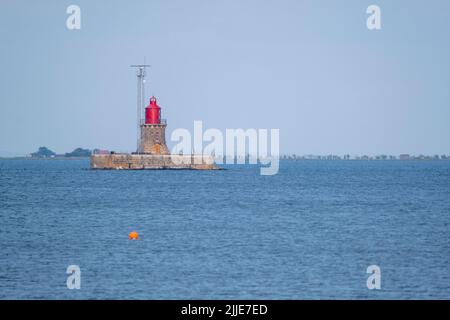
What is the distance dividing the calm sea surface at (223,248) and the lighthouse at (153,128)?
51454 mm

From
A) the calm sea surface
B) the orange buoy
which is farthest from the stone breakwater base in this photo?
the orange buoy

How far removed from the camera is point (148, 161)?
403 ft

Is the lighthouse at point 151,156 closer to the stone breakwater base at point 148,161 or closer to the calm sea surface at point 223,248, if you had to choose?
the stone breakwater base at point 148,161

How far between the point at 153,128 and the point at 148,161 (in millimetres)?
8343

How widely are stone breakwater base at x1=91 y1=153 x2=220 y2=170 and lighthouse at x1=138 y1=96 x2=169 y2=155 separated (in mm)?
4221

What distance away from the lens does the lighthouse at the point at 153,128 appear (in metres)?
116

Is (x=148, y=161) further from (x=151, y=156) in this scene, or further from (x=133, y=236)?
(x=133, y=236)

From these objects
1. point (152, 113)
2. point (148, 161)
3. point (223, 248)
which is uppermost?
point (152, 113)

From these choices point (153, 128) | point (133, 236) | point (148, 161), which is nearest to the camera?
point (133, 236)

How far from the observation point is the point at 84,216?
51188 mm

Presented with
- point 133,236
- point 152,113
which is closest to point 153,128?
point 152,113

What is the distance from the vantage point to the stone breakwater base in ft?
405
